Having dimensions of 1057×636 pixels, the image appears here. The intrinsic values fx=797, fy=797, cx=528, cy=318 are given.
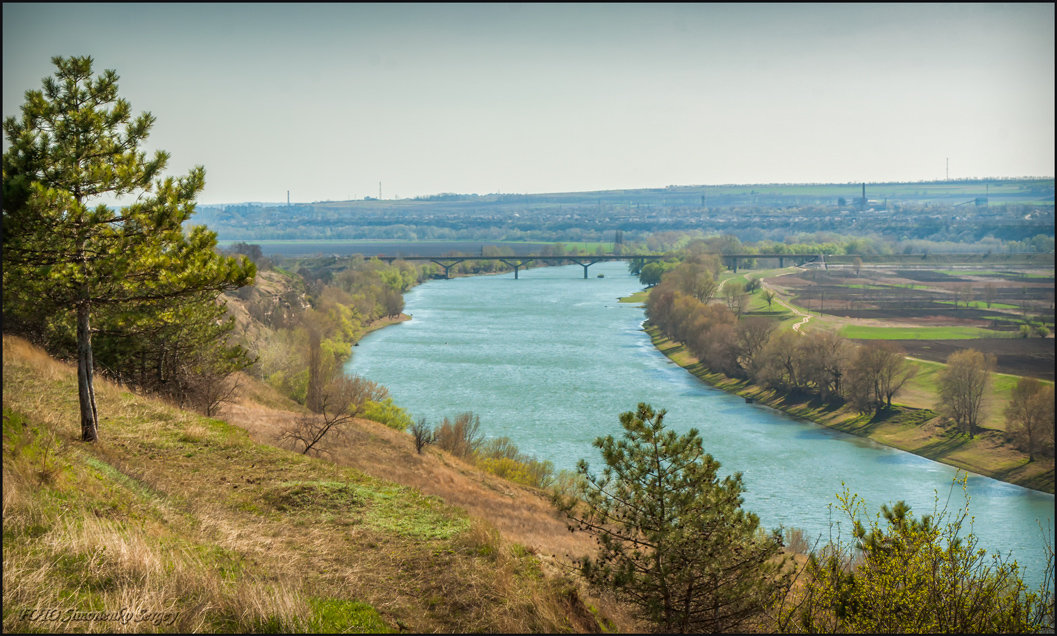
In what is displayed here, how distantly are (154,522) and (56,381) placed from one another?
6.06m

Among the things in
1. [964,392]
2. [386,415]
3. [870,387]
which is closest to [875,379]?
[870,387]

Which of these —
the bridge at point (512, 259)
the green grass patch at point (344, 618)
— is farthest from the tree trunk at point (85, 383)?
the bridge at point (512, 259)

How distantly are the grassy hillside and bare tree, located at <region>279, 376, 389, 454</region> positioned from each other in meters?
4.09

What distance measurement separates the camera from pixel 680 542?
19.8ft

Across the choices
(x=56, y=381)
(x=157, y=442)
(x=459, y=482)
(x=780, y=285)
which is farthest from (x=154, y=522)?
(x=780, y=285)

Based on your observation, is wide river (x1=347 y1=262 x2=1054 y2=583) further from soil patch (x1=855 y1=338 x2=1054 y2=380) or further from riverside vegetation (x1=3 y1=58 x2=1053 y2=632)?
soil patch (x1=855 y1=338 x2=1054 y2=380)

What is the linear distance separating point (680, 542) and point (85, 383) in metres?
6.60

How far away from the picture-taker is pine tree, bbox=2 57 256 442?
25.3 ft

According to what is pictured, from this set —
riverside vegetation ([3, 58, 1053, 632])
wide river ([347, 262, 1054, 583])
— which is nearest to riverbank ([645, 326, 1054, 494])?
wide river ([347, 262, 1054, 583])

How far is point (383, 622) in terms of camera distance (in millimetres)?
5473

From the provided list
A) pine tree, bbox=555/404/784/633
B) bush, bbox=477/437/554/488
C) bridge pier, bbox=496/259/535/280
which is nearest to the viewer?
pine tree, bbox=555/404/784/633

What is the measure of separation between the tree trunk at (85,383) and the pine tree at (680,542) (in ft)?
17.9

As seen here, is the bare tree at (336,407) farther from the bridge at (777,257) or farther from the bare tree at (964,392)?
the bridge at (777,257)

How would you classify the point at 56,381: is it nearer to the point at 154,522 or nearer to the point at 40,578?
the point at 154,522
